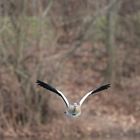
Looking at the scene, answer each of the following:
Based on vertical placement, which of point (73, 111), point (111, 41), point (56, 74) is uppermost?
point (111, 41)

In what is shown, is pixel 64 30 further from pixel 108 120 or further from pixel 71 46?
pixel 108 120

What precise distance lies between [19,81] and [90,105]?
11.1ft

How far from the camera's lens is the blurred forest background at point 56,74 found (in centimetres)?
2258

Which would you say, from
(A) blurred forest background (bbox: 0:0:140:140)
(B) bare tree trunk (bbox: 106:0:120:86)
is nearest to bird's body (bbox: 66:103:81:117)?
(A) blurred forest background (bbox: 0:0:140:140)

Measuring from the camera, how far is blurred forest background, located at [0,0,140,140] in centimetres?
2258

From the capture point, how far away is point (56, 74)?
22953 mm

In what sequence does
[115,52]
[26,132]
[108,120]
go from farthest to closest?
[115,52]
[108,120]
[26,132]

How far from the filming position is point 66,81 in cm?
2575

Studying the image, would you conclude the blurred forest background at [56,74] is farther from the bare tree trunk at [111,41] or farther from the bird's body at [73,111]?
the bird's body at [73,111]

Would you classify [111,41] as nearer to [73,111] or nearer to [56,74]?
[56,74]

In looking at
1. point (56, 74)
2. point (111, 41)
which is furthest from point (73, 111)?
point (111, 41)

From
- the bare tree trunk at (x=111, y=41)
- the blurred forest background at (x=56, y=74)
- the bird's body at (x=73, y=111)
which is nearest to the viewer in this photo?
the bird's body at (x=73, y=111)

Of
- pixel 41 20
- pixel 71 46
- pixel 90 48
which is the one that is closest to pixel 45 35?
Result: pixel 41 20

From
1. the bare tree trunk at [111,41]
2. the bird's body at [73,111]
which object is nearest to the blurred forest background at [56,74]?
the bare tree trunk at [111,41]
